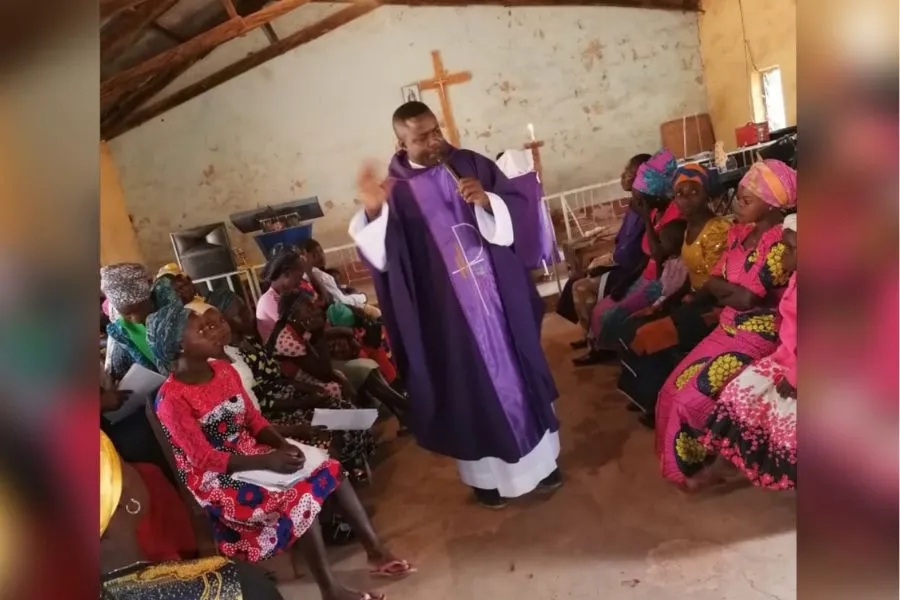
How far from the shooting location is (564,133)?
7805mm

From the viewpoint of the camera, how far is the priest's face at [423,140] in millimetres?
2203

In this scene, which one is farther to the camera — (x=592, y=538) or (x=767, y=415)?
(x=592, y=538)

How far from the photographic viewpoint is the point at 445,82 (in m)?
7.60

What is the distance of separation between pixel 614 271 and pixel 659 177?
59cm

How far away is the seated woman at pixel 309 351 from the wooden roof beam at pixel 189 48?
397 cm

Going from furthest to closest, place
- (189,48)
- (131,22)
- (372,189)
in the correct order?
(189,48) → (131,22) → (372,189)

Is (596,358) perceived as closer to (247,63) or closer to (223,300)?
(223,300)

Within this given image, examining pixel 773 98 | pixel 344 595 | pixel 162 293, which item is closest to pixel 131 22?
pixel 162 293

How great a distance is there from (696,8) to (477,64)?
255 centimetres

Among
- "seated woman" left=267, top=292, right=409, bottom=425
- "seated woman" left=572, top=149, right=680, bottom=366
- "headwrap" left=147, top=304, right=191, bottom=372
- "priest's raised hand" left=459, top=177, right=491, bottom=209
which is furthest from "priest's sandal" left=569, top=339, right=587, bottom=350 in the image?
"headwrap" left=147, top=304, right=191, bottom=372

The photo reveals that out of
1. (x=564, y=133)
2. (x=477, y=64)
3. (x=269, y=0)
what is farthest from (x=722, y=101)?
(x=269, y=0)

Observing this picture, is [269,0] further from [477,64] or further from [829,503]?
[829,503]

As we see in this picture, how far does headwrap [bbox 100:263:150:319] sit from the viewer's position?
247 centimetres

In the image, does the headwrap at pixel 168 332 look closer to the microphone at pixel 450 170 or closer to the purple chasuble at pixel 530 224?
the microphone at pixel 450 170
